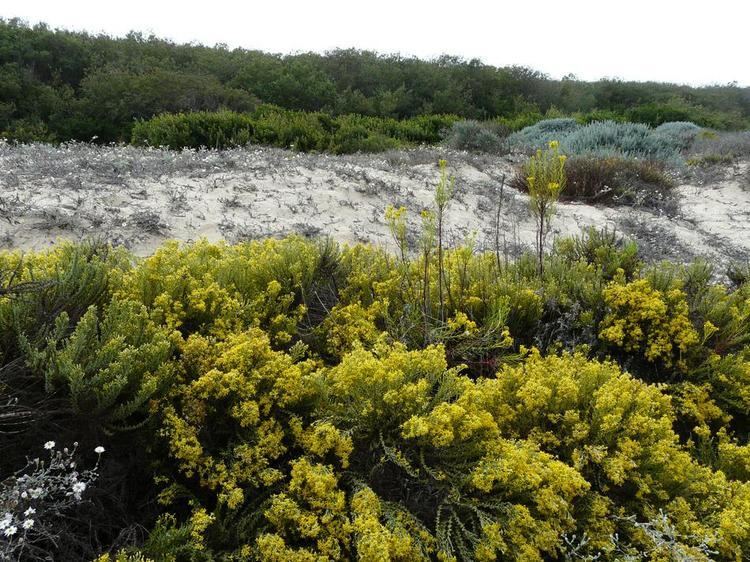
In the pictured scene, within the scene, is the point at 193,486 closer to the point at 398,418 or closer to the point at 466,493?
the point at 398,418

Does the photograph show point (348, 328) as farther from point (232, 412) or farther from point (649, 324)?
point (649, 324)

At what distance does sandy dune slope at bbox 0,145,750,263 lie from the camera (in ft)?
16.9

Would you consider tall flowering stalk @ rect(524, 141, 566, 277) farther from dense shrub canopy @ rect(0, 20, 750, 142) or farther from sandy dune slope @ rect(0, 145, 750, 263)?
dense shrub canopy @ rect(0, 20, 750, 142)

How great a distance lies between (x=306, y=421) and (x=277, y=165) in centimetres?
575

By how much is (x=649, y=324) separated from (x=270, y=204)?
4.29m

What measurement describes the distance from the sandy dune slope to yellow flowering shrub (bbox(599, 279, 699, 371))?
166 centimetres

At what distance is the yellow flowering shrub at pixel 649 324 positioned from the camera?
326cm

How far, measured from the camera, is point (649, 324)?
340 cm

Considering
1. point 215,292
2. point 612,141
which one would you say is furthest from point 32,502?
point 612,141

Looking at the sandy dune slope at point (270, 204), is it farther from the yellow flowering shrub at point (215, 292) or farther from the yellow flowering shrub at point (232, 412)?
the yellow flowering shrub at point (232, 412)

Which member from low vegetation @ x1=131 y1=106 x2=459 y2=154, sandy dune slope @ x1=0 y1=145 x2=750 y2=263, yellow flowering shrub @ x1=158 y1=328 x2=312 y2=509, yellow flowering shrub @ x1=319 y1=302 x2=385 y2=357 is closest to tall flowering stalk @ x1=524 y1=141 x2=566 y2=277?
sandy dune slope @ x1=0 y1=145 x2=750 y2=263

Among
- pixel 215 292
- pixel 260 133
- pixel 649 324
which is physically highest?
pixel 260 133

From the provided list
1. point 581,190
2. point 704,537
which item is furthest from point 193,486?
point 581,190

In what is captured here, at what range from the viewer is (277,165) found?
7.65 meters
